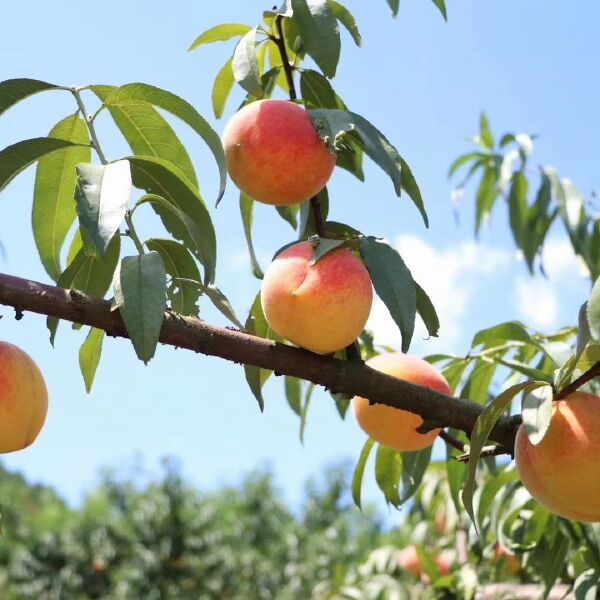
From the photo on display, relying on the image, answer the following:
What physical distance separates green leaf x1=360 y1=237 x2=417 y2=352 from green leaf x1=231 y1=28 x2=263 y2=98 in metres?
0.21

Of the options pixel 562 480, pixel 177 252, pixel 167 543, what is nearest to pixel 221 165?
pixel 177 252

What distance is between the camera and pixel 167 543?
8.89 metres

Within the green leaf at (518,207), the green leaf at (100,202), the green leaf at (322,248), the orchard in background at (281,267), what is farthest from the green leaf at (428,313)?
the green leaf at (518,207)

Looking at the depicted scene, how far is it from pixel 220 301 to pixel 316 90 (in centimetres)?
36

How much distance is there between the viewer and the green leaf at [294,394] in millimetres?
1359

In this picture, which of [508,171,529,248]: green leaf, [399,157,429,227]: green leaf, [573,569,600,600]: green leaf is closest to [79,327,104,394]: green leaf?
[399,157,429,227]: green leaf

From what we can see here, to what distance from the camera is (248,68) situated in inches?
38.0

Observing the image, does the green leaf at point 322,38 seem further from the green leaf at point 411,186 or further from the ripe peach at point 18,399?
the ripe peach at point 18,399

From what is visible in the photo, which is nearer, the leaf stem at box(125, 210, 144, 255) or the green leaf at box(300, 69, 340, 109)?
the leaf stem at box(125, 210, 144, 255)

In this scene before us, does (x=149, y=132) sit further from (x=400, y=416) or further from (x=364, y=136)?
(x=400, y=416)

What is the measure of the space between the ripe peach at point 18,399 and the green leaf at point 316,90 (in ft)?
1.50

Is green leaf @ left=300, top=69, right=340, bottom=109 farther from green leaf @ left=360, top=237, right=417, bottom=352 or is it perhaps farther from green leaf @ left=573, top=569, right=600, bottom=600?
green leaf @ left=573, top=569, right=600, bottom=600

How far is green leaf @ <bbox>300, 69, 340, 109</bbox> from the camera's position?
3.59 feet

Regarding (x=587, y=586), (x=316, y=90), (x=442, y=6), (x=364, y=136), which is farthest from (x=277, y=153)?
(x=587, y=586)
